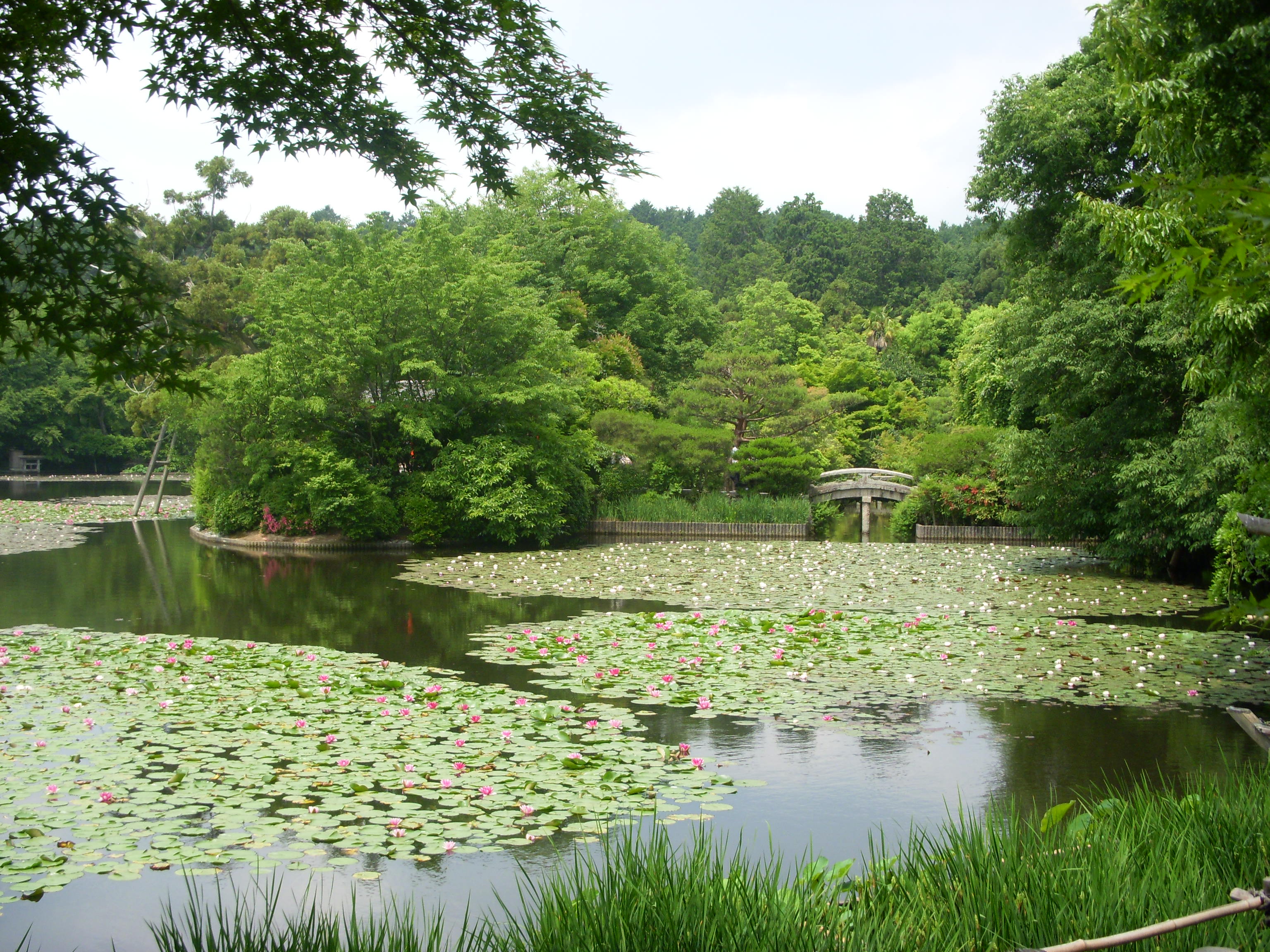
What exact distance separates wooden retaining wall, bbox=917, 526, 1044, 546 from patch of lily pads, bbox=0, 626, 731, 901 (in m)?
15.2

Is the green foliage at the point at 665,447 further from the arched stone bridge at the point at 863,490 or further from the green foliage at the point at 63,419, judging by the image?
the green foliage at the point at 63,419

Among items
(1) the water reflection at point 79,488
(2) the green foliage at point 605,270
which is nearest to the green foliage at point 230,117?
(2) the green foliage at point 605,270

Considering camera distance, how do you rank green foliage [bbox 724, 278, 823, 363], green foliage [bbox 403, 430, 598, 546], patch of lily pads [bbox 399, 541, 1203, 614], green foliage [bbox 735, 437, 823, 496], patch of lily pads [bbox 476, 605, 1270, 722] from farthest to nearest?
green foliage [bbox 724, 278, 823, 363]
green foliage [bbox 735, 437, 823, 496]
green foliage [bbox 403, 430, 598, 546]
patch of lily pads [bbox 399, 541, 1203, 614]
patch of lily pads [bbox 476, 605, 1270, 722]

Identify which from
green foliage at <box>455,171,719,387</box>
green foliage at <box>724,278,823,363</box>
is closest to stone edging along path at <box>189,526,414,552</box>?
green foliage at <box>455,171,719,387</box>

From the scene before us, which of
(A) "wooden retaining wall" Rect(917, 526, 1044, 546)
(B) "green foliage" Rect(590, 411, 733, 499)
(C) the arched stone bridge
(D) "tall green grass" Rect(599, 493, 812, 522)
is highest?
(B) "green foliage" Rect(590, 411, 733, 499)

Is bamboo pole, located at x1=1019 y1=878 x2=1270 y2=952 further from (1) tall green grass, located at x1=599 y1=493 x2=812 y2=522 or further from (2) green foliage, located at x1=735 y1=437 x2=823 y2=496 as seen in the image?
(2) green foliage, located at x1=735 y1=437 x2=823 y2=496

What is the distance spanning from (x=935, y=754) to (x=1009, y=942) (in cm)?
356

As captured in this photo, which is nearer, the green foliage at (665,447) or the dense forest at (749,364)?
the dense forest at (749,364)

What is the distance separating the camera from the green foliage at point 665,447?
926 inches

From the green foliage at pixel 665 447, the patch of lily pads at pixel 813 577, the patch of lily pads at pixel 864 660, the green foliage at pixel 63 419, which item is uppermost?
the green foliage at pixel 63 419

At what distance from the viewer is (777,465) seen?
23750mm

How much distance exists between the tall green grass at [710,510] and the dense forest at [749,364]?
0.82 meters

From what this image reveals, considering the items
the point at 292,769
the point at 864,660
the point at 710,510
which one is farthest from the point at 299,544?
the point at 292,769

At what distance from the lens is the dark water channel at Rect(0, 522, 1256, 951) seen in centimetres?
425
